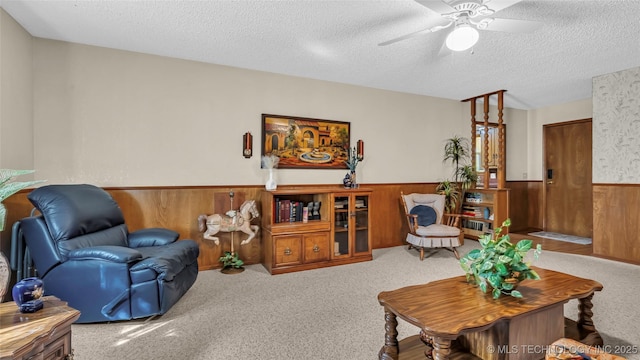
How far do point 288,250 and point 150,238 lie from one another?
1.47 metres

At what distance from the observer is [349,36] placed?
299 cm

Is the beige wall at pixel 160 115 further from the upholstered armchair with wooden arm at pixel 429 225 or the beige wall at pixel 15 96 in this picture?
the upholstered armchair with wooden arm at pixel 429 225

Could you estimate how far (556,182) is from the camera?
5902 mm

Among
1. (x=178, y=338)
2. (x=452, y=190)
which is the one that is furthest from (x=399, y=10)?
(x=452, y=190)

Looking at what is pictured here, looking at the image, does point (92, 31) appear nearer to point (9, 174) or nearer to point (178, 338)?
point (9, 174)

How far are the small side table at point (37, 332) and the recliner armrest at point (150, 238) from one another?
131cm

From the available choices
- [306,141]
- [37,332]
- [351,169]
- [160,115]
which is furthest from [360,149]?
[37,332]

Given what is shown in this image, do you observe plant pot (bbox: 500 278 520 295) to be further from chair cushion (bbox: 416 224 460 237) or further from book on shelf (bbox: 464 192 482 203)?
book on shelf (bbox: 464 192 482 203)

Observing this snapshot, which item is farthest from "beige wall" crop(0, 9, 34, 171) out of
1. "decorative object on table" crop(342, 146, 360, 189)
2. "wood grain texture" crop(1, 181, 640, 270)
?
"decorative object on table" crop(342, 146, 360, 189)

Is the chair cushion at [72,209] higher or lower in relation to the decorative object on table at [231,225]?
higher

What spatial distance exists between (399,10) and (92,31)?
284 centimetres

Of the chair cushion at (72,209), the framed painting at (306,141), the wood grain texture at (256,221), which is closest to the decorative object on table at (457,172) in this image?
the wood grain texture at (256,221)

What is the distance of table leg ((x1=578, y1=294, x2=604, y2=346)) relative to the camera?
1.96 meters

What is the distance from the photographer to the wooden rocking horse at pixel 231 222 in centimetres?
353
